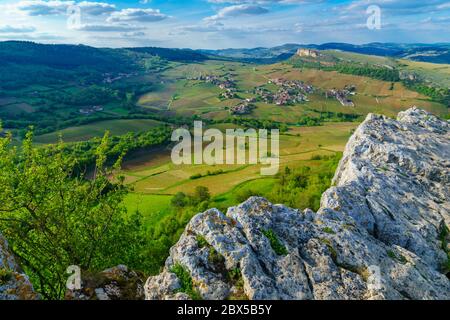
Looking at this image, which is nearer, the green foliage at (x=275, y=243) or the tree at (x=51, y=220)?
the green foliage at (x=275, y=243)

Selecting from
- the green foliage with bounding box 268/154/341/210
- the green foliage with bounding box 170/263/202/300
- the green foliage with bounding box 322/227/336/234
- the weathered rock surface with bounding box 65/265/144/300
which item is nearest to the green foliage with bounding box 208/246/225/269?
the green foliage with bounding box 170/263/202/300

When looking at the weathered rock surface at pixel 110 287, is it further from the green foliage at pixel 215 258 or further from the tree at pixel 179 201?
the tree at pixel 179 201

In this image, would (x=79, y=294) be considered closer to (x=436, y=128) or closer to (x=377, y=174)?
(x=377, y=174)

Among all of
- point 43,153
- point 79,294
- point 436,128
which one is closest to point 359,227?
point 79,294

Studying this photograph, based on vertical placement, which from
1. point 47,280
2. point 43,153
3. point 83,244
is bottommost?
point 47,280

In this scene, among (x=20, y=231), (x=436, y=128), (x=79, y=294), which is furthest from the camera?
(x=436, y=128)

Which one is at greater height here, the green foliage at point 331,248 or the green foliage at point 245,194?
the green foliage at point 331,248

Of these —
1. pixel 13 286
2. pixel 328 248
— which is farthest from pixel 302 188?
pixel 13 286

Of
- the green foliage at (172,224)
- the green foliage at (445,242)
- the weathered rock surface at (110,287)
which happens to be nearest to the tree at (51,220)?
the weathered rock surface at (110,287)
